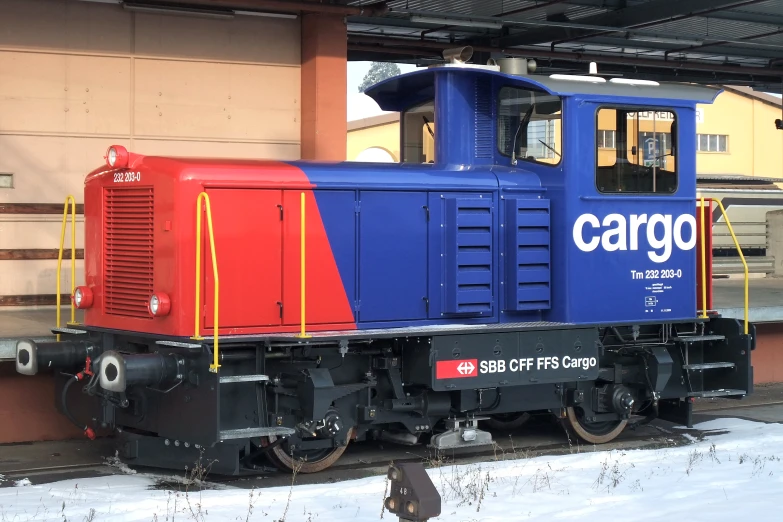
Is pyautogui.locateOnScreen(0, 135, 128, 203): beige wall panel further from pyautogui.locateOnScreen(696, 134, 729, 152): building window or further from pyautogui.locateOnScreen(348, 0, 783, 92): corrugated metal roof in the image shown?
pyautogui.locateOnScreen(696, 134, 729, 152): building window

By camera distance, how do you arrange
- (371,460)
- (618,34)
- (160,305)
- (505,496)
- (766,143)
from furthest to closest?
(766,143)
(618,34)
(371,460)
(160,305)
(505,496)

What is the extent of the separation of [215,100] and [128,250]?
421 cm

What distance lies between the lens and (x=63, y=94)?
11.5 m

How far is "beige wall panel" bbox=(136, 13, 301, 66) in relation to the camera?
1182 centimetres

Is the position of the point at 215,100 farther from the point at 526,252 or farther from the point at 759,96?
the point at 759,96

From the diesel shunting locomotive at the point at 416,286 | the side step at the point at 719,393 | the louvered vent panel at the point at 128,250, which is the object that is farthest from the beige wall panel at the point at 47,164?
the side step at the point at 719,393

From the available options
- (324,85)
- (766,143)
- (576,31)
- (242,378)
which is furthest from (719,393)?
(766,143)

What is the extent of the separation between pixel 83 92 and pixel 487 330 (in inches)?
219

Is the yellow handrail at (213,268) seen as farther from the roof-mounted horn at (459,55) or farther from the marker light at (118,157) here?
the roof-mounted horn at (459,55)

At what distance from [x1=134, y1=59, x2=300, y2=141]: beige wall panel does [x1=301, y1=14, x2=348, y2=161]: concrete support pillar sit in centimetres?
29

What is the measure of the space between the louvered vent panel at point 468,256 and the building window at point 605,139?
1080 mm

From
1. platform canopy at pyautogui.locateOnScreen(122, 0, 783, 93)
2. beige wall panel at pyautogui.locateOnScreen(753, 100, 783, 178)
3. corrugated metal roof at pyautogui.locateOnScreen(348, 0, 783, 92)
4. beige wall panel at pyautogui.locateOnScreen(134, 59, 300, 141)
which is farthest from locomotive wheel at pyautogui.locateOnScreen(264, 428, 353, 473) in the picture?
beige wall panel at pyautogui.locateOnScreen(753, 100, 783, 178)

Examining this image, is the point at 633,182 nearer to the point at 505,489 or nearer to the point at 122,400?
the point at 505,489

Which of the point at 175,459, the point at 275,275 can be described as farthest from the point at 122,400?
the point at 275,275
